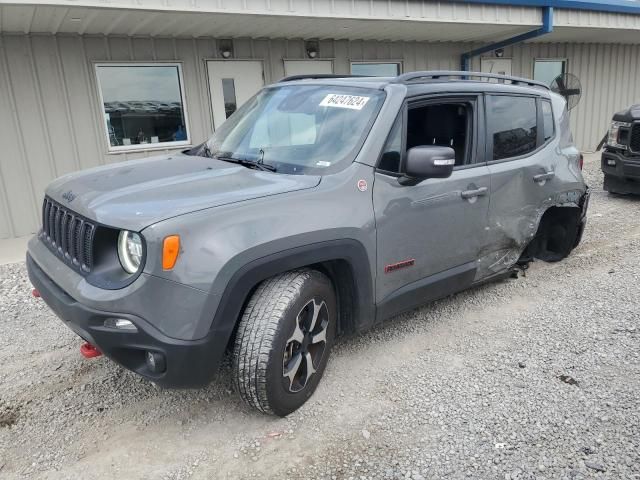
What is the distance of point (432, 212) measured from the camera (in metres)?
3.46

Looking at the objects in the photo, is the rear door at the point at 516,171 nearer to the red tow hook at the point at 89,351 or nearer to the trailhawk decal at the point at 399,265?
the trailhawk decal at the point at 399,265

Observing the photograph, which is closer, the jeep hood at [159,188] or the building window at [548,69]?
the jeep hood at [159,188]

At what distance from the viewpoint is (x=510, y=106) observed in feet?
13.9

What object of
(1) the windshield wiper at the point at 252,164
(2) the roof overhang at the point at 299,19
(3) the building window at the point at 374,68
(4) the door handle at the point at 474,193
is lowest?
(4) the door handle at the point at 474,193

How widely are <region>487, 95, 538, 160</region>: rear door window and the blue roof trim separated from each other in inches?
199

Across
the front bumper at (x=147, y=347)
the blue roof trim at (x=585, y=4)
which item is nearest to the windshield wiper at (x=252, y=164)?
the front bumper at (x=147, y=347)

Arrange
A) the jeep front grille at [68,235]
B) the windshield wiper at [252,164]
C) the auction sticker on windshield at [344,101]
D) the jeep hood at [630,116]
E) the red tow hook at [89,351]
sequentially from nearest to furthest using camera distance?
the jeep front grille at [68,235] < the red tow hook at [89,351] < the windshield wiper at [252,164] < the auction sticker on windshield at [344,101] < the jeep hood at [630,116]

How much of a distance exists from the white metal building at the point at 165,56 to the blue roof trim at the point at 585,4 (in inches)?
1.2

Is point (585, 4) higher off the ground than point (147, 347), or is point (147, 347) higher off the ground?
point (585, 4)

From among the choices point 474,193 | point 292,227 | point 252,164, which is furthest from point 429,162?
point 252,164

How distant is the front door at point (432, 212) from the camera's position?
3.22 meters

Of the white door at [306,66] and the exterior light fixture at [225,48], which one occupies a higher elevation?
the exterior light fixture at [225,48]

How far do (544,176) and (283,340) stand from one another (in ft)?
9.63

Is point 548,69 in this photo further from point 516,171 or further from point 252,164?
point 252,164
